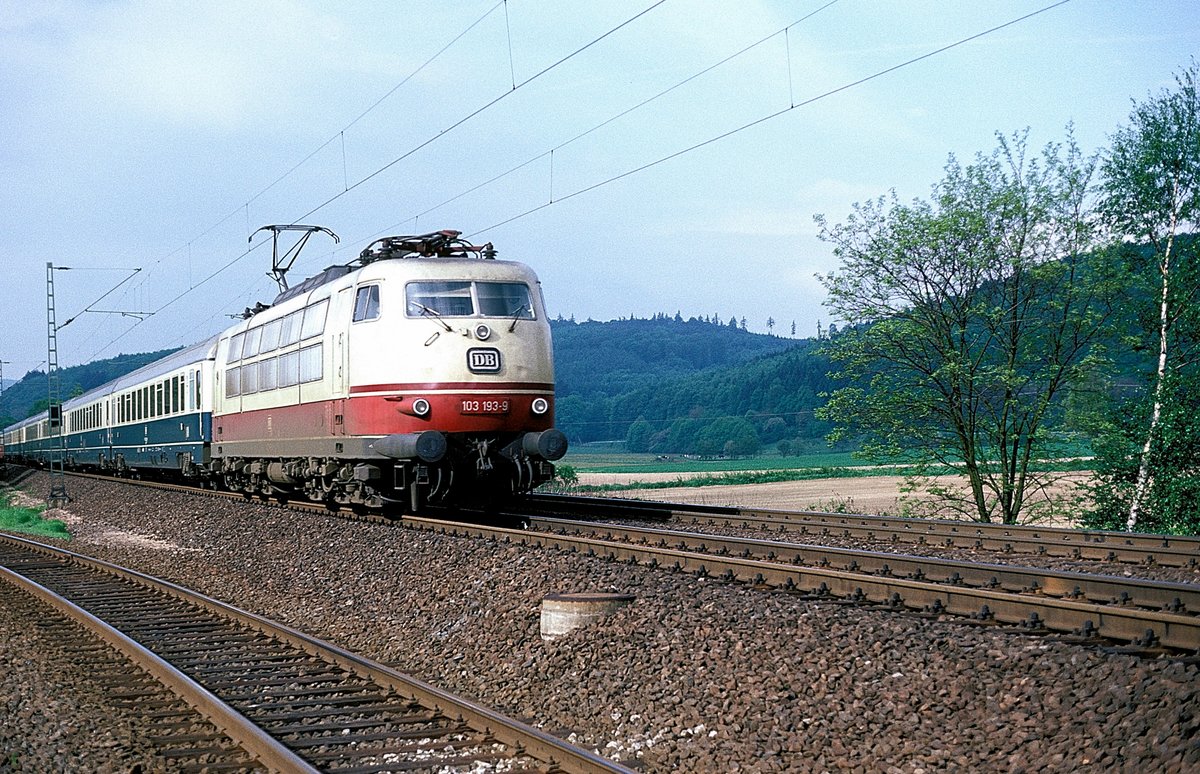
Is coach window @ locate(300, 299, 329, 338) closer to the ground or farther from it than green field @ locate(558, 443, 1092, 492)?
farther from it

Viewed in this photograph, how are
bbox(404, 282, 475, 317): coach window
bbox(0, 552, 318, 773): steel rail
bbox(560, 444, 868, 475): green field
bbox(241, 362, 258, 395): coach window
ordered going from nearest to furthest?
bbox(0, 552, 318, 773): steel rail
bbox(404, 282, 475, 317): coach window
bbox(241, 362, 258, 395): coach window
bbox(560, 444, 868, 475): green field

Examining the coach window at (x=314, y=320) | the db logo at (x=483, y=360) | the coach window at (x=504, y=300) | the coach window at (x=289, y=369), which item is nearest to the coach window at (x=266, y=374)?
the coach window at (x=289, y=369)

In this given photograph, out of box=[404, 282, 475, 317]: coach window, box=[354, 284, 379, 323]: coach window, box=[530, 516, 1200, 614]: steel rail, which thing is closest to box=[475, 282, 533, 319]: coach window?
box=[404, 282, 475, 317]: coach window

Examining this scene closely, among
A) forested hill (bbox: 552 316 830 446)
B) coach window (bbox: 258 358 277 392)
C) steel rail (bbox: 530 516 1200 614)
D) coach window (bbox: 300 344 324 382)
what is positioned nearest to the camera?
steel rail (bbox: 530 516 1200 614)

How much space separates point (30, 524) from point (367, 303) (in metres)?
16.1

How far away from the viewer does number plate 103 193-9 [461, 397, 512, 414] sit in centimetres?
1489

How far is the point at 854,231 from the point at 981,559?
1198 centimetres

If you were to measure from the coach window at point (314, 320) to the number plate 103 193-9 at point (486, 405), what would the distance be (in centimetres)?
298

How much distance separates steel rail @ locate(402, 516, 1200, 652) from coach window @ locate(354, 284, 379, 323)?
502 cm

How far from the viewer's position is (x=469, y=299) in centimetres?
1526

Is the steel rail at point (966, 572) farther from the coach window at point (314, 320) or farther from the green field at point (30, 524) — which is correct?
the green field at point (30, 524)

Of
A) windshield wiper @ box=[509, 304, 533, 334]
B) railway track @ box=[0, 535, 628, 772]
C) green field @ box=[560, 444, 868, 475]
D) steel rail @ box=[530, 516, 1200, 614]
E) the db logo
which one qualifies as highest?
windshield wiper @ box=[509, 304, 533, 334]

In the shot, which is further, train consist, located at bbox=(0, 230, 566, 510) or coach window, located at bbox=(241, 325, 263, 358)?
coach window, located at bbox=(241, 325, 263, 358)

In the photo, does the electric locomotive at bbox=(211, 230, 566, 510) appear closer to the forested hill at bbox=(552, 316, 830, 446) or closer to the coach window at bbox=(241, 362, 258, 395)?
the coach window at bbox=(241, 362, 258, 395)
